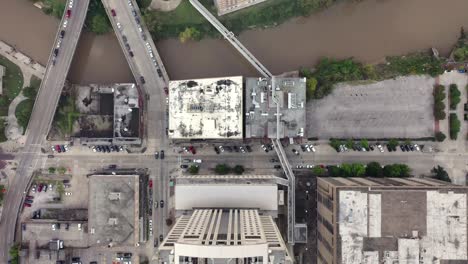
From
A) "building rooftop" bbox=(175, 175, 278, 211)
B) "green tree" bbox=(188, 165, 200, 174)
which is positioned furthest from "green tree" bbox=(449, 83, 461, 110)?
"green tree" bbox=(188, 165, 200, 174)

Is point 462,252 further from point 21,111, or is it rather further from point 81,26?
point 21,111

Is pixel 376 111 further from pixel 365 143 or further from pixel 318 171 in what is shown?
pixel 318 171

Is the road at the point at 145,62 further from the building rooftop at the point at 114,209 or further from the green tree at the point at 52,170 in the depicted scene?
the green tree at the point at 52,170

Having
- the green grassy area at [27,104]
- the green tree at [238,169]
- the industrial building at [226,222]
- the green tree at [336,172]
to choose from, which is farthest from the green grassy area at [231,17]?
the green tree at [336,172]

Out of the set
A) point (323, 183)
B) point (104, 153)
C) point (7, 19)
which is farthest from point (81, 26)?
point (323, 183)

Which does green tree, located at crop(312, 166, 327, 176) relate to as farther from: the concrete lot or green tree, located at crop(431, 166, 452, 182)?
green tree, located at crop(431, 166, 452, 182)
